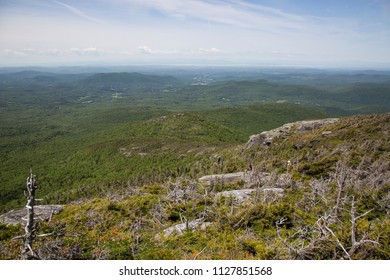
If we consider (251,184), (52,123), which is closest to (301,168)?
(251,184)

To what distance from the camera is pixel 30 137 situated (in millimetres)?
110375

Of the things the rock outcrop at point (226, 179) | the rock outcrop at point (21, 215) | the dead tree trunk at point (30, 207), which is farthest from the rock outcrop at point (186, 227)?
the rock outcrop at point (226, 179)

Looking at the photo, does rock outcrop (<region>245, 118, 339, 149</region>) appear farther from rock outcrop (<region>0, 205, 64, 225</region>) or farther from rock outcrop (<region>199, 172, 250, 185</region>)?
rock outcrop (<region>0, 205, 64, 225</region>)

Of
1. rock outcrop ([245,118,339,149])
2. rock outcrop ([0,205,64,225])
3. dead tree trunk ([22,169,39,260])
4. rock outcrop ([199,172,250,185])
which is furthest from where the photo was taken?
rock outcrop ([245,118,339,149])

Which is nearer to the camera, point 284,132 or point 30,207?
point 30,207

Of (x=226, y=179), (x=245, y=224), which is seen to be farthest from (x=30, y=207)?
(x=226, y=179)

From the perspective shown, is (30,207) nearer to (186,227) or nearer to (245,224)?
(186,227)

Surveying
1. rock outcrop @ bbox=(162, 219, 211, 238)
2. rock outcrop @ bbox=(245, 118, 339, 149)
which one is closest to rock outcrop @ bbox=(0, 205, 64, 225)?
rock outcrop @ bbox=(162, 219, 211, 238)

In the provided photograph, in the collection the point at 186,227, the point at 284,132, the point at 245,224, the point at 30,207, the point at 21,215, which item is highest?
the point at 30,207

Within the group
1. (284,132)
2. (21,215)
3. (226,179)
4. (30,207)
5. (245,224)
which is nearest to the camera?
(30,207)

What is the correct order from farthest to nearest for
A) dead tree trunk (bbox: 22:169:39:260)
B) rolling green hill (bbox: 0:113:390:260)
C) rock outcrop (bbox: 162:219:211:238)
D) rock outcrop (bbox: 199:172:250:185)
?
rock outcrop (bbox: 199:172:250:185) < rock outcrop (bbox: 162:219:211:238) < rolling green hill (bbox: 0:113:390:260) < dead tree trunk (bbox: 22:169:39:260)

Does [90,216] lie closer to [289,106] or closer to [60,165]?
[60,165]

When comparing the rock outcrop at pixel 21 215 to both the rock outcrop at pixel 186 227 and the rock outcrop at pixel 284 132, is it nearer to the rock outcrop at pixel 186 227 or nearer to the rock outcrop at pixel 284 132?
the rock outcrop at pixel 186 227
